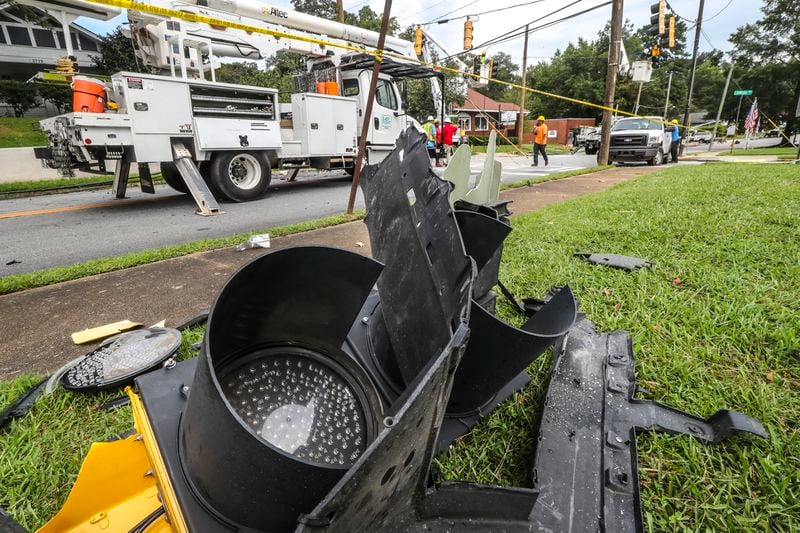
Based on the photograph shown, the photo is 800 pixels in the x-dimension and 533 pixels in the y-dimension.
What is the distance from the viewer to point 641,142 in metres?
15.2

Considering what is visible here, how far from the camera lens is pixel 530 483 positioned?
4.07 ft

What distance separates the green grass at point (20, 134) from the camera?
49.5 feet

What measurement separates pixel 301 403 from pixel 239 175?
8012 millimetres

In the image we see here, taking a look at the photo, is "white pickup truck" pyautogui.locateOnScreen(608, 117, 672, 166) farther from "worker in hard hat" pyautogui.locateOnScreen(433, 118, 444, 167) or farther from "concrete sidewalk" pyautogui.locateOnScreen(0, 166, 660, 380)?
"concrete sidewalk" pyautogui.locateOnScreen(0, 166, 660, 380)

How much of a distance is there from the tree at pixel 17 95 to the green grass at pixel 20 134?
20.9 feet

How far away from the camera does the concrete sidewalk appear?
2248 millimetres

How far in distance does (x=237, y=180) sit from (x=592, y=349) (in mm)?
7932

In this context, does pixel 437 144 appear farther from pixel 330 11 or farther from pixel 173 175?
pixel 330 11

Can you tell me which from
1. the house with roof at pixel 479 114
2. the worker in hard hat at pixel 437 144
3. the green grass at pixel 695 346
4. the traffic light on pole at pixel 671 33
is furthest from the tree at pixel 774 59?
the green grass at pixel 695 346

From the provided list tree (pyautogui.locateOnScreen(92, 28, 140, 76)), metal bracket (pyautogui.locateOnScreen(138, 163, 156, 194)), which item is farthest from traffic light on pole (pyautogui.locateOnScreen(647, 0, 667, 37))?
tree (pyautogui.locateOnScreen(92, 28, 140, 76))

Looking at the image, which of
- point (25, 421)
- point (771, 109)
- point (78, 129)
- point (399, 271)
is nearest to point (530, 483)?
point (399, 271)

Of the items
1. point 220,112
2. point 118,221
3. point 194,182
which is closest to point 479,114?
point 220,112

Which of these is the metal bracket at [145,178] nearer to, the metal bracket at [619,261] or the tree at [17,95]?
the metal bracket at [619,261]

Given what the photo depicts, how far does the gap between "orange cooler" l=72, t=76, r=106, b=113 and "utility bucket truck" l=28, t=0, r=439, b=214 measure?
20cm
